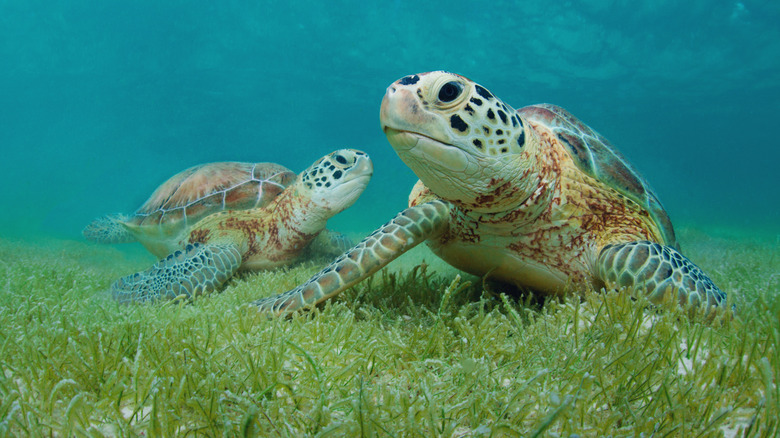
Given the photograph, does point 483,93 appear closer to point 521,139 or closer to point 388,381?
point 521,139

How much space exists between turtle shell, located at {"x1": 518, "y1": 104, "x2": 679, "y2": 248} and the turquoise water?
6045 mm

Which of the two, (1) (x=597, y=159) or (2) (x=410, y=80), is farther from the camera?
(1) (x=597, y=159)

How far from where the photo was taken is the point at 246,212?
4.33 m

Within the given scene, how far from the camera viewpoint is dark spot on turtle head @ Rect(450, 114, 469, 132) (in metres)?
1.68

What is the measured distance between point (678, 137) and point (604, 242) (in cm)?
5934

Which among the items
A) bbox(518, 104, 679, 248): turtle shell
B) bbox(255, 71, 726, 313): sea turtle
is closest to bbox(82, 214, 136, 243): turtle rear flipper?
bbox(255, 71, 726, 313): sea turtle

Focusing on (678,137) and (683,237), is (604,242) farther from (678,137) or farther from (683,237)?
Result: (678,137)

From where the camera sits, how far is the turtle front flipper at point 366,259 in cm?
195

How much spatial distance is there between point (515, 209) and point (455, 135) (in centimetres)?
66

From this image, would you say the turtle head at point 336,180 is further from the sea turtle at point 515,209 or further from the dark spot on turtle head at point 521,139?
the dark spot on turtle head at point 521,139

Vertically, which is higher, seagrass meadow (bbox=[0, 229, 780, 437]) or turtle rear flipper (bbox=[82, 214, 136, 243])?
turtle rear flipper (bbox=[82, 214, 136, 243])

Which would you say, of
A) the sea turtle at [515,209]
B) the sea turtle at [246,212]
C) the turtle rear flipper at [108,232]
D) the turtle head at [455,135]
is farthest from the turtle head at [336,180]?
the turtle rear flipper at [108,232]

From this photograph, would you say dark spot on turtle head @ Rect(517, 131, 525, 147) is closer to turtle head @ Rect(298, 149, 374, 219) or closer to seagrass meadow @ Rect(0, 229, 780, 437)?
seagrass meadow @ Rect(0, 229, 780, 437)

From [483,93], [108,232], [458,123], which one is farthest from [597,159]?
[108,232]
